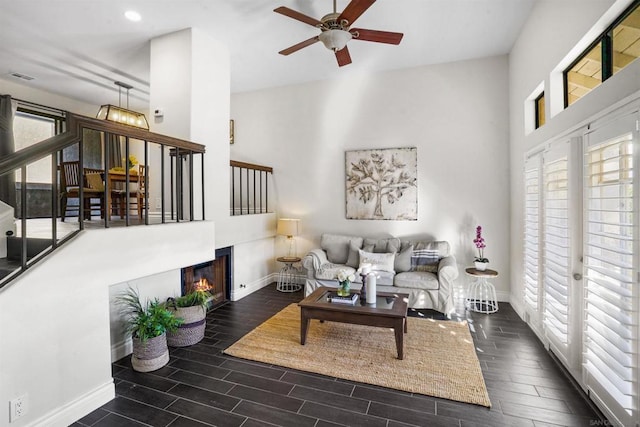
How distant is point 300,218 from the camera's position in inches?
226

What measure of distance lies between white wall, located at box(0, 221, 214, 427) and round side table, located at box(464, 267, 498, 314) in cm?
388

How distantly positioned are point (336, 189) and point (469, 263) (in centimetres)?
243

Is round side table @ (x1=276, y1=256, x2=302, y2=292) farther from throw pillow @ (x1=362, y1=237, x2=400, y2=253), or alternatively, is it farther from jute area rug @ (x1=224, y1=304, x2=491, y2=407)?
jute area rug @ (x1=224, y1=304, x2=491, y2=407)

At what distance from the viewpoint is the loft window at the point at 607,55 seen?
6.82 feet

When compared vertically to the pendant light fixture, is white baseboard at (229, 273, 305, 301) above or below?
below

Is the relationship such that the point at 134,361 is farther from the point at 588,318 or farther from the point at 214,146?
the point at 588,318

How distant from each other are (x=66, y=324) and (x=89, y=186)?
11.2ft

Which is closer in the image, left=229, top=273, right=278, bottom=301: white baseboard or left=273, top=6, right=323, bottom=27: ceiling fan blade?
left=273, top=6, right=323, bottom=27: ceiling fan blade

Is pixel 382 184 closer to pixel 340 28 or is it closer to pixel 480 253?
pixel 480 253

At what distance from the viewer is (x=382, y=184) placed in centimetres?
521

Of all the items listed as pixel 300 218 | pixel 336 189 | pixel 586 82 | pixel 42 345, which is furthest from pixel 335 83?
pixel 42 345

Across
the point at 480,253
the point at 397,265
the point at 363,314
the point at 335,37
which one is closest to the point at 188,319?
the point at 363,314

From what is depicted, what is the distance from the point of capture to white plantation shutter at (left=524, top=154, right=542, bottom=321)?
3.37 m

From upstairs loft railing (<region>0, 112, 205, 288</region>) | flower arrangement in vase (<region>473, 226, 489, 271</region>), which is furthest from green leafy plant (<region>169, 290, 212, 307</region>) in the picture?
flower arrangement in vase (<region>473, 226, 489, 271</region>)
